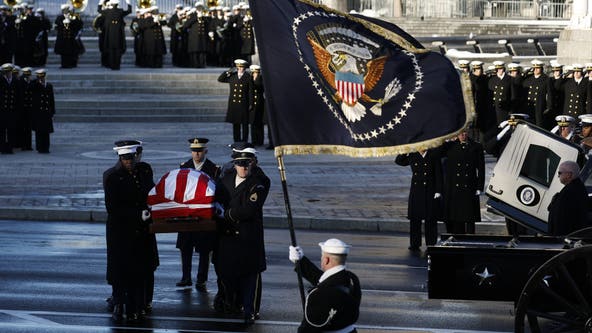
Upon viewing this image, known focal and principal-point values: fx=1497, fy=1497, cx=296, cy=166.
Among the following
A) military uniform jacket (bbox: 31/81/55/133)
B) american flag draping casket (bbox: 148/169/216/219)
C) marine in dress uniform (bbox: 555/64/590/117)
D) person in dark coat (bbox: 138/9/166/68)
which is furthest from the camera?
person in dark coat (bbox: 138/9/166/68)

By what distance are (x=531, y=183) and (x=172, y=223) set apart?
492 cm

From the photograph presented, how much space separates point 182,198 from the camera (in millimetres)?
13914

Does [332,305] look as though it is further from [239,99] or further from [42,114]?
[239,99]

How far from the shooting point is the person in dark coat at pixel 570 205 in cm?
1441

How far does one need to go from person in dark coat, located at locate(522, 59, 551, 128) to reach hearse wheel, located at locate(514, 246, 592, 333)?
1905 centimetres

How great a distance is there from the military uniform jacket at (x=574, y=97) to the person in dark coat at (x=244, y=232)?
16.4 metres

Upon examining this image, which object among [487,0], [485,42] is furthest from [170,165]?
[487,0]

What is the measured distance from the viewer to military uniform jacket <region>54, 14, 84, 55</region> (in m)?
41.5

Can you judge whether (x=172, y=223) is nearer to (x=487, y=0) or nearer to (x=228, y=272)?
(x=228, y=272)

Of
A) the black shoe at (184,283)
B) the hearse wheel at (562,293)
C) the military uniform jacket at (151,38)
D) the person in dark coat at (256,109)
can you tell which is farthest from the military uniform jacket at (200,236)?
the military uniform jacket at (151,38)

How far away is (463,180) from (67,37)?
78.7 feet

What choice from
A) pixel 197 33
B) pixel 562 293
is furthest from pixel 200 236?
pixel 197 33

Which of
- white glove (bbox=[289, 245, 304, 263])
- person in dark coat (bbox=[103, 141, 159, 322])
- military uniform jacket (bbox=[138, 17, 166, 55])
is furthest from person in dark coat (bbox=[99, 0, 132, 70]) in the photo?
white glove (bbox=[289, 245, 304, 263])

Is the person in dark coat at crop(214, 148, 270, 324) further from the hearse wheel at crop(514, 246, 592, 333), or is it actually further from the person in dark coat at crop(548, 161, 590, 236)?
the hearse wheel at crop(514, 246, 592, 333)
